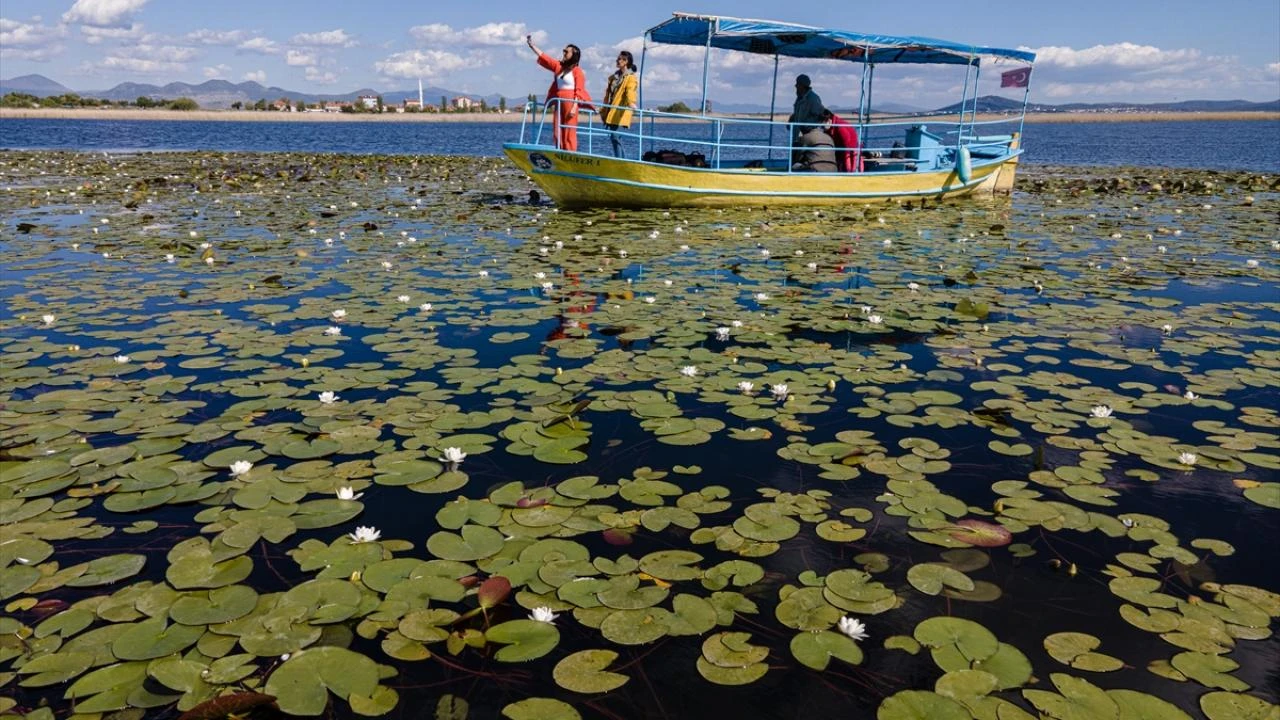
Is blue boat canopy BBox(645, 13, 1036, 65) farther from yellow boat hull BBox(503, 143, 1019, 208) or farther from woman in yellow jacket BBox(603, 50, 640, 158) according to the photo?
yellow boat hull BBox(503, 143, 1019, 208)

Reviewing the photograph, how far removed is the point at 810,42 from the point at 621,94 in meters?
3.90

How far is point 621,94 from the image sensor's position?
41.4ft

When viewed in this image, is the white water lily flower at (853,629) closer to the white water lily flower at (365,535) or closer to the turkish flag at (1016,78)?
the white water lily flower at (365,535)

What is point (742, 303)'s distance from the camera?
22.2 feet

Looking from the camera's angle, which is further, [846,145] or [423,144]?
[423,144]

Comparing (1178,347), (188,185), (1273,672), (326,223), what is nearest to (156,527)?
(1273,672)

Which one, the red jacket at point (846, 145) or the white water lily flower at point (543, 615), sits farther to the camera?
the red jacket at point (846, 145)

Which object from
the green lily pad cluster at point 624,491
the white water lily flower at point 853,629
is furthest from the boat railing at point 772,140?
the white water lily flower at point 853,629

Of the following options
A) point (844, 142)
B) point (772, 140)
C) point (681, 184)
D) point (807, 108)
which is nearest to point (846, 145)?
point (844, 142)

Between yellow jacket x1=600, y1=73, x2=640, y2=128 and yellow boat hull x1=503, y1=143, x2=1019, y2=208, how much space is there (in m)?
0.87

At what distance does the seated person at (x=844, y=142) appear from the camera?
13.7m

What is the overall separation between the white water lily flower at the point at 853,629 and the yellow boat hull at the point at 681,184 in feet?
36.0

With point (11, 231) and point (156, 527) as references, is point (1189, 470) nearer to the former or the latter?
point (156, 527)

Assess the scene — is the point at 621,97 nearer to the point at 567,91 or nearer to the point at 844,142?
the point at 567,91
